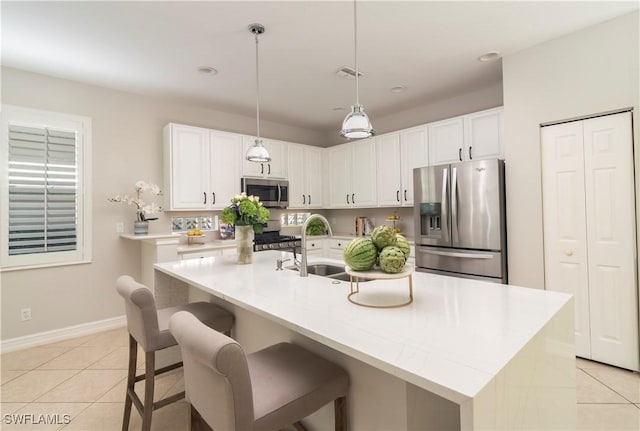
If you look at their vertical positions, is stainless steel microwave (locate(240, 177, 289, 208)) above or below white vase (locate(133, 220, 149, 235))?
above

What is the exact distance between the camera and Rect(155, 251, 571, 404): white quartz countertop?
831 mm

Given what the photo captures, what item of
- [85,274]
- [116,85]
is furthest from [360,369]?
[116,85]

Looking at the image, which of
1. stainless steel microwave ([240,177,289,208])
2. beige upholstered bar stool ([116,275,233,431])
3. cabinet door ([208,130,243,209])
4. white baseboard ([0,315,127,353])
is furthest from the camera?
stainless steel microwave ([240,177,289,208])

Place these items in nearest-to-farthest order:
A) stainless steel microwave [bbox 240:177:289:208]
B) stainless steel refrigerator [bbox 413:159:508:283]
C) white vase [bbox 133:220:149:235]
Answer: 1. stainless steel refrigerator [bbox 413:159:508:283]
2. white vase [bbox 133:220:149:235]
3. stainless steel microwave [bbox 240:177:289:208]

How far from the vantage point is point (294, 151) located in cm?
509

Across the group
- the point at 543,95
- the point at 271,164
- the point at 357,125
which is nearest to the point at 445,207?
the point at 543,95

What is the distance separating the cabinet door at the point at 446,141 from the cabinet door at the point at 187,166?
2890mm

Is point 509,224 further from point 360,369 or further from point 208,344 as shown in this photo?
point 208,344

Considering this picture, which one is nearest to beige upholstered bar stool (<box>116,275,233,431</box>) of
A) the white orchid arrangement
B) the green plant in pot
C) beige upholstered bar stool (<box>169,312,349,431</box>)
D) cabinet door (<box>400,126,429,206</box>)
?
beige upholstered bar stool (<box>169,312,349,431</box>)

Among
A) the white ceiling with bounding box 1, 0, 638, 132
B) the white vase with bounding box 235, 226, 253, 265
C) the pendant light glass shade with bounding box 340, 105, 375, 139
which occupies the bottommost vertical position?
the white vase with bounding box 235, 226, 253, 265

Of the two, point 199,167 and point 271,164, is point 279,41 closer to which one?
point 199,167

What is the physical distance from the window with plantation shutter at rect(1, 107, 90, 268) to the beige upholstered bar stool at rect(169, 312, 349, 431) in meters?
3.15

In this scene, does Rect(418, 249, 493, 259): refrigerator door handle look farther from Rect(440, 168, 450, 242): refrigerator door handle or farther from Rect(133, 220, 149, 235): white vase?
Rect(133, 220, 149, 235): white vase

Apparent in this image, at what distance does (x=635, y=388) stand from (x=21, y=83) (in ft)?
19.4
